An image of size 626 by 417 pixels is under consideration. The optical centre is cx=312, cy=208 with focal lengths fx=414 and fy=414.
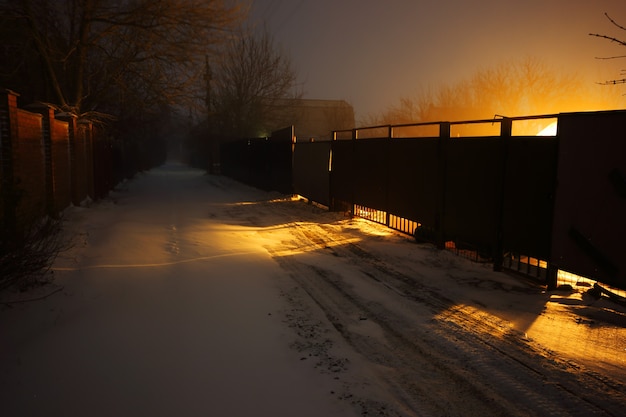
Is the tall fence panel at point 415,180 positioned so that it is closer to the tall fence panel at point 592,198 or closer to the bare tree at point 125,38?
the tall fence panel at point 592,198

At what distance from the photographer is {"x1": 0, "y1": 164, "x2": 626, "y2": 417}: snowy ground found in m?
3.20

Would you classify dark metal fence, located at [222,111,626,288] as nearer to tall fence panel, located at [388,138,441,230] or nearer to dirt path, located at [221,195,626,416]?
tall fence panel, located at [388,138,441,230]

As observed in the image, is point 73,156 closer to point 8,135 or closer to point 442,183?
point 8,135

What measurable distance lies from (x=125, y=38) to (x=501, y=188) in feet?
42.1

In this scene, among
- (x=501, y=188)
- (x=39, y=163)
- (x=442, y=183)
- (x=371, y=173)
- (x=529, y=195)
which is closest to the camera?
(x=529, y=195)

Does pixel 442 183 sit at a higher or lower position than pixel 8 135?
lower

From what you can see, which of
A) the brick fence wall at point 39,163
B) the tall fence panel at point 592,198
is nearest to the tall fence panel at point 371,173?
the tall fence panel at point 592,198

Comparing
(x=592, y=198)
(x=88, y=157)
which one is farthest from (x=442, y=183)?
(x=88, y=157)

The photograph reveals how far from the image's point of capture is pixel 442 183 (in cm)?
771

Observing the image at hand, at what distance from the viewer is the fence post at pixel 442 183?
7.62 metres

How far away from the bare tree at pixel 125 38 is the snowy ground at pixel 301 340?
8.34 m

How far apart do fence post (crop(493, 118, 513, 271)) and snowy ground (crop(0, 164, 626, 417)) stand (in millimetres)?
339

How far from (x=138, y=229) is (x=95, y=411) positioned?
23.5 feet

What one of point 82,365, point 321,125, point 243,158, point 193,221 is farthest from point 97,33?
point 321,125
